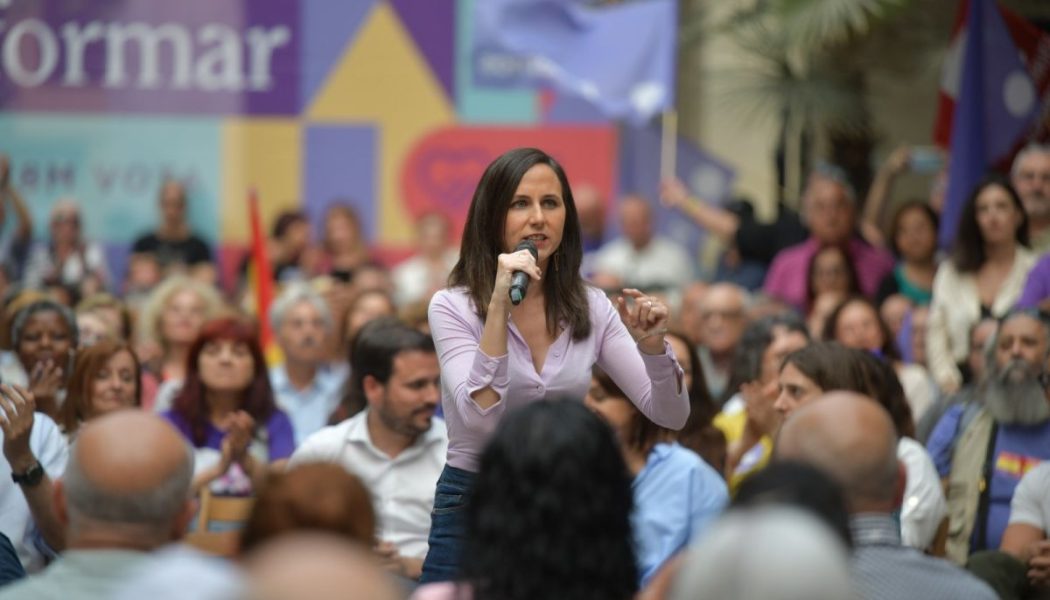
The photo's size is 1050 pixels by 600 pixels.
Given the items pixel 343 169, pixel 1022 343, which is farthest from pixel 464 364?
pixel 343 169

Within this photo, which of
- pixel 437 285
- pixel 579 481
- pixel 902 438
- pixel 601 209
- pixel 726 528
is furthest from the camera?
pixel 601 209

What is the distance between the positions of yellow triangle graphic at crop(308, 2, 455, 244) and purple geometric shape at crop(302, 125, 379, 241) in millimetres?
80

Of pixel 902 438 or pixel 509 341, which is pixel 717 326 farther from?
pixel 509 341

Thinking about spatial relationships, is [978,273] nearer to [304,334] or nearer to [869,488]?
[304,334]

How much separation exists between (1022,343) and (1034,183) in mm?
2187

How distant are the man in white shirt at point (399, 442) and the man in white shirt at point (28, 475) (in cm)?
92

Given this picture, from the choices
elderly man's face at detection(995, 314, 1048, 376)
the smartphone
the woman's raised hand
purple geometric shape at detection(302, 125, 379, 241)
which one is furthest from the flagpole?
the woman's raised hand

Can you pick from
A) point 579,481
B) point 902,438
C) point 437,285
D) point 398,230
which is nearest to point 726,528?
point 579,481

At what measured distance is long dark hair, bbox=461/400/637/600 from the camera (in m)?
3.47

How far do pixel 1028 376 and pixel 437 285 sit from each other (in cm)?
517

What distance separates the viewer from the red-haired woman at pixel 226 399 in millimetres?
7488

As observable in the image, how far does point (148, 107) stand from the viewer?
41.3ft

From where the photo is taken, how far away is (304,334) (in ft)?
29.1

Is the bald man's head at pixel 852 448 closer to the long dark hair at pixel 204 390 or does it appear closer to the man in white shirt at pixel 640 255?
the long dark hair at pixel 204 390
